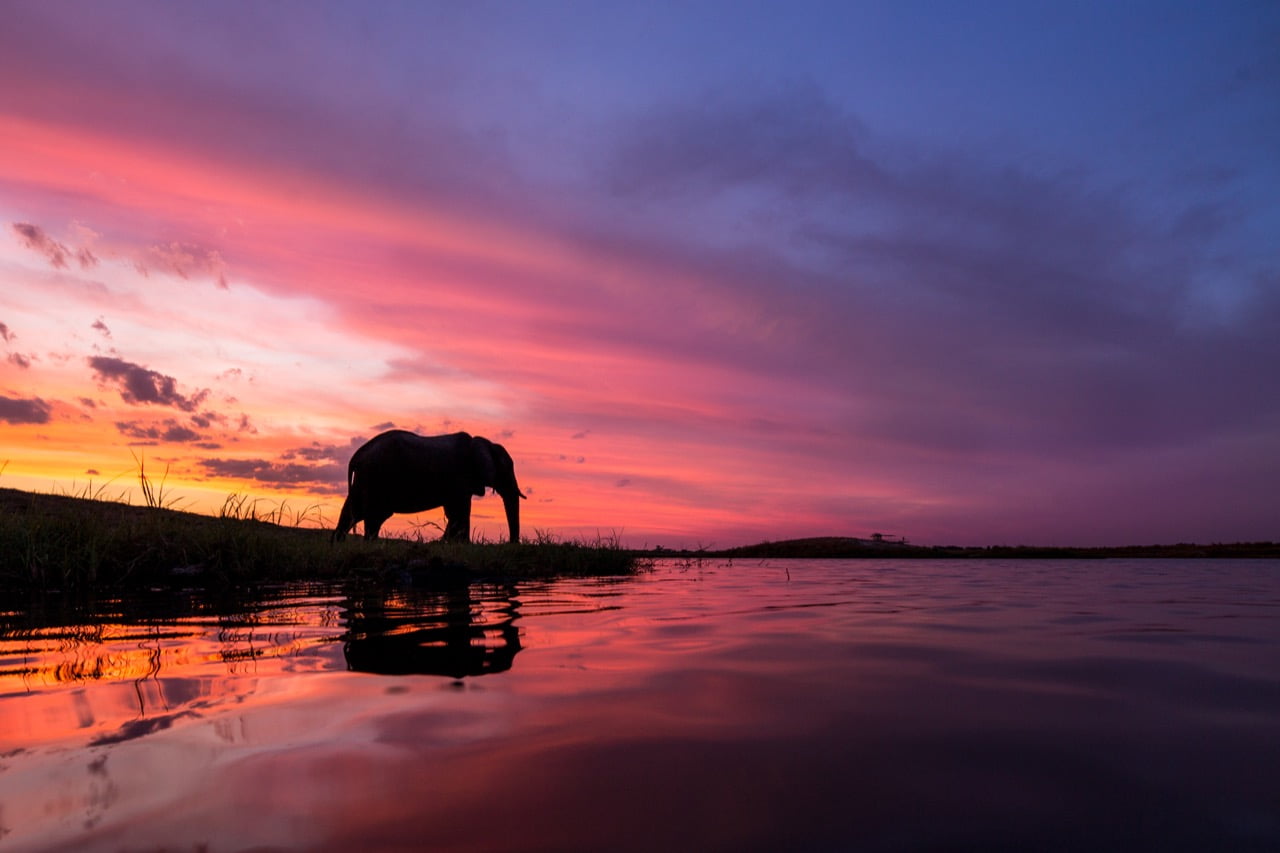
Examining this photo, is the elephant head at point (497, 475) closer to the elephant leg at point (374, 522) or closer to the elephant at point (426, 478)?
the elephant at point (426, 478)

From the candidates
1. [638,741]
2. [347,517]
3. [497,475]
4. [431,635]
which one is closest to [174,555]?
[431,635]

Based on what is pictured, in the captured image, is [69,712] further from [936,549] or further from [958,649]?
[936,549]

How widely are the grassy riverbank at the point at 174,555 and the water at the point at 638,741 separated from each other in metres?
4.25

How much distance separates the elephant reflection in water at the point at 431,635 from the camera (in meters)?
3.19

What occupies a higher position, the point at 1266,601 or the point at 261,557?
the point at 261,557

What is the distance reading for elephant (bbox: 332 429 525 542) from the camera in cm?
1978

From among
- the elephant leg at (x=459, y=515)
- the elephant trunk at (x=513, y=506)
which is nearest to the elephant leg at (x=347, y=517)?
the elephant leg at (x=459, y=515)

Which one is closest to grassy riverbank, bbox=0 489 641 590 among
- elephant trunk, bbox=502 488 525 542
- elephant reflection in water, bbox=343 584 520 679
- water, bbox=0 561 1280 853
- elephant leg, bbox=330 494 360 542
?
elephant reflection in water, bbox=343 584 520 679

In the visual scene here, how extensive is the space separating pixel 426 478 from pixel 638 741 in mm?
19456

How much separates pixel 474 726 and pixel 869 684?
153cm

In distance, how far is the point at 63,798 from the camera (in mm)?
1628

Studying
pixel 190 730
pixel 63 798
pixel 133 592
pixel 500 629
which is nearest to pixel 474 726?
pixel 190 730

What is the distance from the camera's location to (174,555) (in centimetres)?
847

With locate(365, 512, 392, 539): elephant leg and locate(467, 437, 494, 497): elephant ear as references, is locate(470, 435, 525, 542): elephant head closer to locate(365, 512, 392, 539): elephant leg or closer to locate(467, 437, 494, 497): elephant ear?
locate(467, 437, 494, 497): elephant ear
